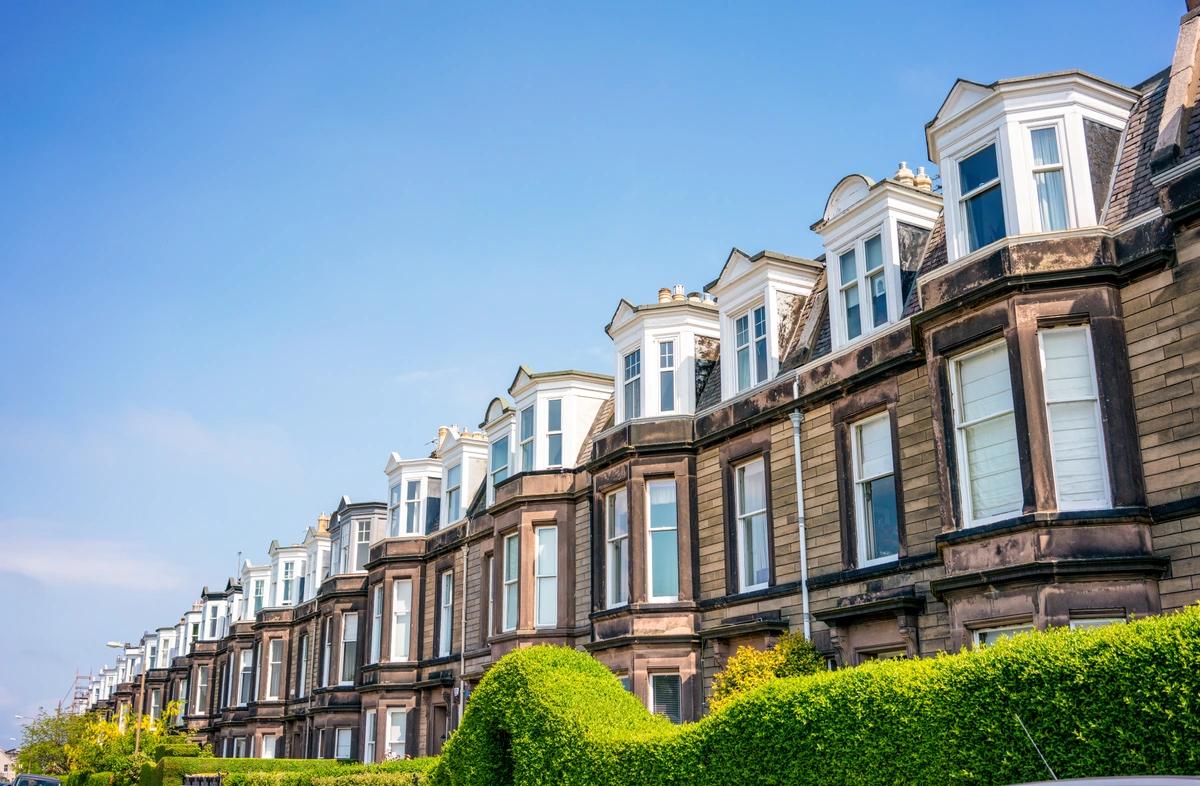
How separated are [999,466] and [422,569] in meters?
24.3

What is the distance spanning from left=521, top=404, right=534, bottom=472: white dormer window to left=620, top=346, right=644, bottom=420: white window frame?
510cm

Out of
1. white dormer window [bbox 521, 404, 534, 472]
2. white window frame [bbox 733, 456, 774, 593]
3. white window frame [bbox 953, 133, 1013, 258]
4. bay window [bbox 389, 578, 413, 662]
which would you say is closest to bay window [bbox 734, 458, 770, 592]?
white window frame [bbox 733, 456, 774, 593]

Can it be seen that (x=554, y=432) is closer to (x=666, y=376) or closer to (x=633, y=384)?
(x=633, y=384)

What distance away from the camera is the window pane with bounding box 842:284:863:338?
20.8m

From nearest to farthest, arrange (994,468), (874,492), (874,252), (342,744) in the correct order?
(994,468) → (874,492) → (874,252) → (342,744)

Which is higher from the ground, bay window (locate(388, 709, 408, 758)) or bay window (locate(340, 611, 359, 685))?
bay window (locate(340, 611, 359, 685))

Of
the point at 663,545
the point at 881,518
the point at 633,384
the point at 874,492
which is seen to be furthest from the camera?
the point at 633,384

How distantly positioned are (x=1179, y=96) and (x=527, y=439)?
739 inches

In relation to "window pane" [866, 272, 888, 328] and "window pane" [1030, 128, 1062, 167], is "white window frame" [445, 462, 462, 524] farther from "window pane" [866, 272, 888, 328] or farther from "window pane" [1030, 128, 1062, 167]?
"window pane" [1030, 128, 1062, 167]

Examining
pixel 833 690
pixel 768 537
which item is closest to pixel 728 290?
pixel 768 537

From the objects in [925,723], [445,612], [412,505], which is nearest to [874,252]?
[925,723]

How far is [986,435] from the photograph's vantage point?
1653 centimetres

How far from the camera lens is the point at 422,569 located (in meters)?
37.0

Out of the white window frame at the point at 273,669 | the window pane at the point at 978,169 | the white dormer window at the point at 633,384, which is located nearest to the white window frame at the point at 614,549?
the white dormer window at the point at 633,384
